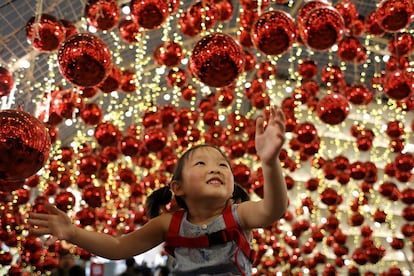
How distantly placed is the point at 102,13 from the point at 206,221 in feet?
8.56

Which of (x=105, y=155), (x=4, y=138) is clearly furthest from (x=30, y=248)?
(x=4, y=138)

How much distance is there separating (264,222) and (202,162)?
0.36 meters

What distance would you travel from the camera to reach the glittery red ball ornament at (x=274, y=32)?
3713 millimetres

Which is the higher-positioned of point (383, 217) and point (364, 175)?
point (364, 175)

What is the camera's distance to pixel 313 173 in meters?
14.7

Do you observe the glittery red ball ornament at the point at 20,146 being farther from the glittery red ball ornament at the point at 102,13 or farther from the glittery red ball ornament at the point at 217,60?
the glittery red ball ornament at the point at 102,13

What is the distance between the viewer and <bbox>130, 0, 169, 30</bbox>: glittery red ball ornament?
3.89 m

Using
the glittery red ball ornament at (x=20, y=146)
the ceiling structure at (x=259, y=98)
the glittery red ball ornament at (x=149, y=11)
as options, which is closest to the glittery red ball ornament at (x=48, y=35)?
the ceiling structure at (x=259, y=98)

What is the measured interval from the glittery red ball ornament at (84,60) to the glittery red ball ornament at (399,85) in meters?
2.37

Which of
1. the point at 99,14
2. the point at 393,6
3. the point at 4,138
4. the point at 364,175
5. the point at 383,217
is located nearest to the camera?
the point at 4,138

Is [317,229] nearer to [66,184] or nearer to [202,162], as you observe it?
[66,184]

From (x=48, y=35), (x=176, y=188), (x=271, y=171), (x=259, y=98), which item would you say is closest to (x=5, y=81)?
(x=48, y=35)

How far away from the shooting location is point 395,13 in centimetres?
405

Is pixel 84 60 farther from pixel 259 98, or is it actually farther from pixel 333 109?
pixel 259 98
